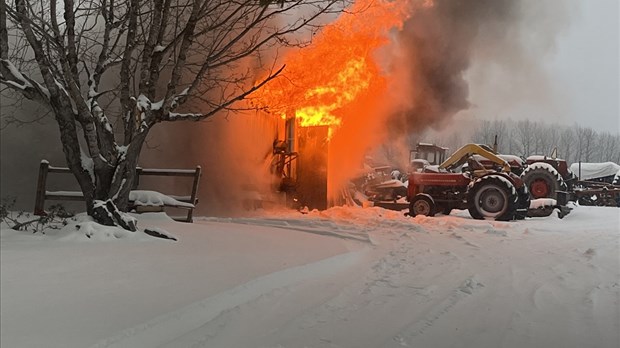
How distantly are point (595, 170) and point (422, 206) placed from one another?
4.34 meters

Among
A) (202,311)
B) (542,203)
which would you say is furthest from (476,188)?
(202,311)

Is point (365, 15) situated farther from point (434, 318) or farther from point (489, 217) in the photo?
point (434, 318)

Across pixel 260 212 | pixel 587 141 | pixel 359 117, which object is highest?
pixel 359 117

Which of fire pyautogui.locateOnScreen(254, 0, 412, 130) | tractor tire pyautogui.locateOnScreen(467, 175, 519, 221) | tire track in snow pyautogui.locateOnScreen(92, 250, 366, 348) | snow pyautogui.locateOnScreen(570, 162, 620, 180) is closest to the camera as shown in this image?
tire track in snow pyautogui.locateOnScreen(92, 250, 366, 348)

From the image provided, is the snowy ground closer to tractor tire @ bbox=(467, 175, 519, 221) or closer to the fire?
tractor tire @ bbox=(467, 175, 519, 221)

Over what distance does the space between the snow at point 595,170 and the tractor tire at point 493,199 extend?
1697mm

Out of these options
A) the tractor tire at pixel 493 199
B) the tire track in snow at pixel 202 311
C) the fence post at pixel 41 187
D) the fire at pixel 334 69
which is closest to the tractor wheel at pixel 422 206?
the tractor tire at pixel 493 199

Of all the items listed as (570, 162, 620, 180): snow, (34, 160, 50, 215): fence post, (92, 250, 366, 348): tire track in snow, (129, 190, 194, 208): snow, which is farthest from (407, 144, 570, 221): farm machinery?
(34, 160, 50, 215): fence post

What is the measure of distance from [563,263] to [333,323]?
13.4 ft

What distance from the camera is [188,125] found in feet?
44.7

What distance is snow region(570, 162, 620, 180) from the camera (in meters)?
10.8

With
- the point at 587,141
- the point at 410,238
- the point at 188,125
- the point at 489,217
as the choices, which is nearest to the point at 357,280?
the point at 410,238

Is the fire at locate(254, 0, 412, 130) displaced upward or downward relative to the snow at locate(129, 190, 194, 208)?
upward

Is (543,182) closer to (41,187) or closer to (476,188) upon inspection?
(476,188)
